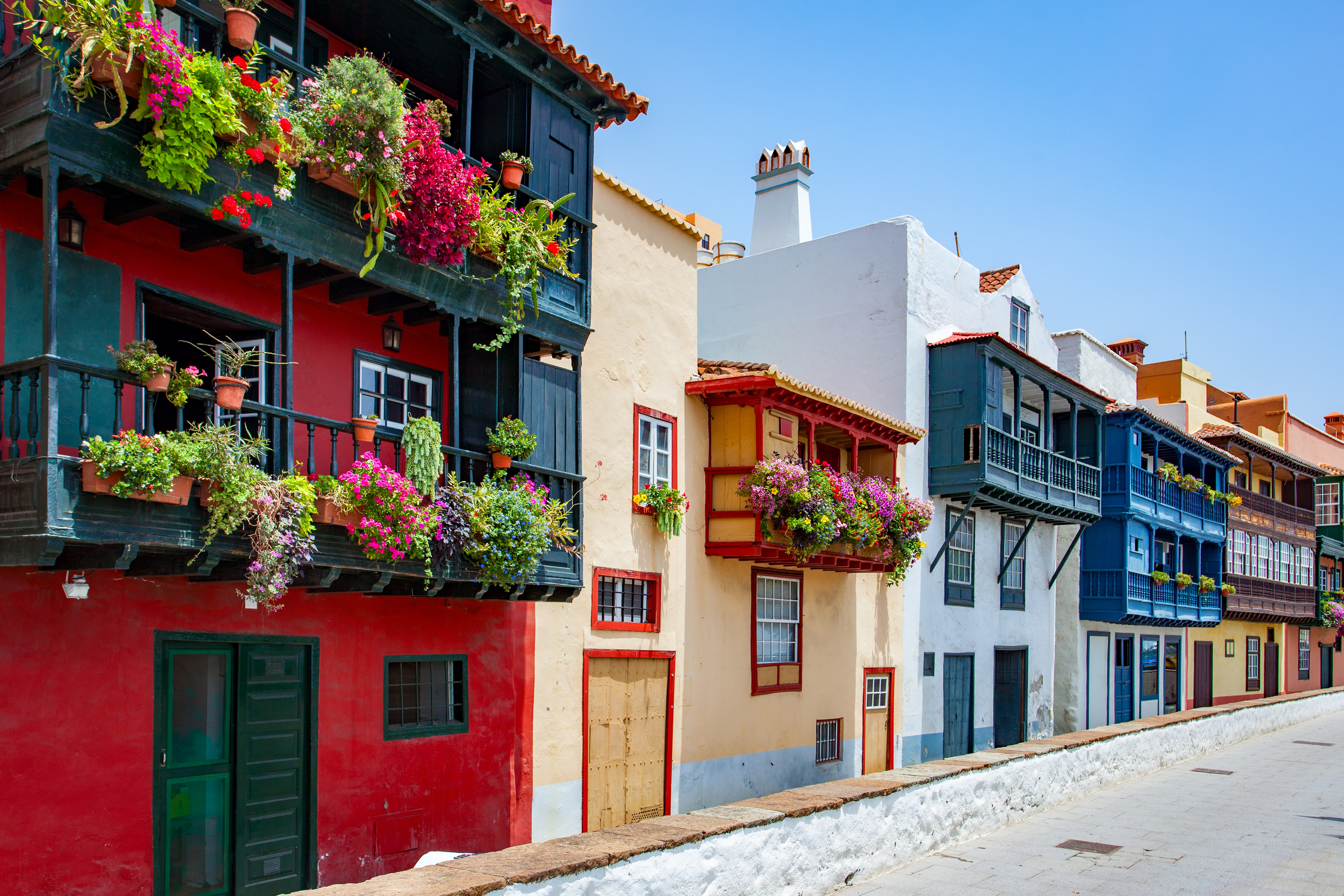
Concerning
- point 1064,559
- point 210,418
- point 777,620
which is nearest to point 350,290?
point 210,418

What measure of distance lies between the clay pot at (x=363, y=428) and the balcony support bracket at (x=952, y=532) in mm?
14213

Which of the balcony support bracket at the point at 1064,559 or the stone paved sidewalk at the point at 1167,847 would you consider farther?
the balcony support bracket at the point at 1064,559

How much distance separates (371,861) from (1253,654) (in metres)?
37.5

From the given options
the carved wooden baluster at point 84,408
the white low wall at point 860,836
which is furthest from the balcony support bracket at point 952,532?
the carved wooden baluster at point 84,408

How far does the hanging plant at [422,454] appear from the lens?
947cm

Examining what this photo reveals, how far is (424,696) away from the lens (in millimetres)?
11227

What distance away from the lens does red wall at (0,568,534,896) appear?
777 cm

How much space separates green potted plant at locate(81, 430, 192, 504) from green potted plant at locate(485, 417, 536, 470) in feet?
12.6

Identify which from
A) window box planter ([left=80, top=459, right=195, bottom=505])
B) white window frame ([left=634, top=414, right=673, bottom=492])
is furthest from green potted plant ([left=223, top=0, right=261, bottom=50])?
white window frame ([left=634, top=414, right=673, bottom=492])

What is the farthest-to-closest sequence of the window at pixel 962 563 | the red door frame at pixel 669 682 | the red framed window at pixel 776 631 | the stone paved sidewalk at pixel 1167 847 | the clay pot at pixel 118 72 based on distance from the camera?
the window at pixel 962 563 → the red framed window at pixel 776 631 → the red door frame at pixel 669 682 → the stone paved sidewalk at pixel 1167 847 → the clay pot at pixel 118 72

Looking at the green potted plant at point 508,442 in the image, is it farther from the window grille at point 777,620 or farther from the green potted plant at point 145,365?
the window grille at point 777,620

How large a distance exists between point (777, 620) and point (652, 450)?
4.16m

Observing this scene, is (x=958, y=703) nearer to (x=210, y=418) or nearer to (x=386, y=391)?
(x=386, y=391)

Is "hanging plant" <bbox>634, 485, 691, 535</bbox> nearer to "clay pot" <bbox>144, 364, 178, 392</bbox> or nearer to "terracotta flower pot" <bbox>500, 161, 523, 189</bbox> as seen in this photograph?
"terracotta flower pot" <bbox>500, 161, 523, 189</bbox>
